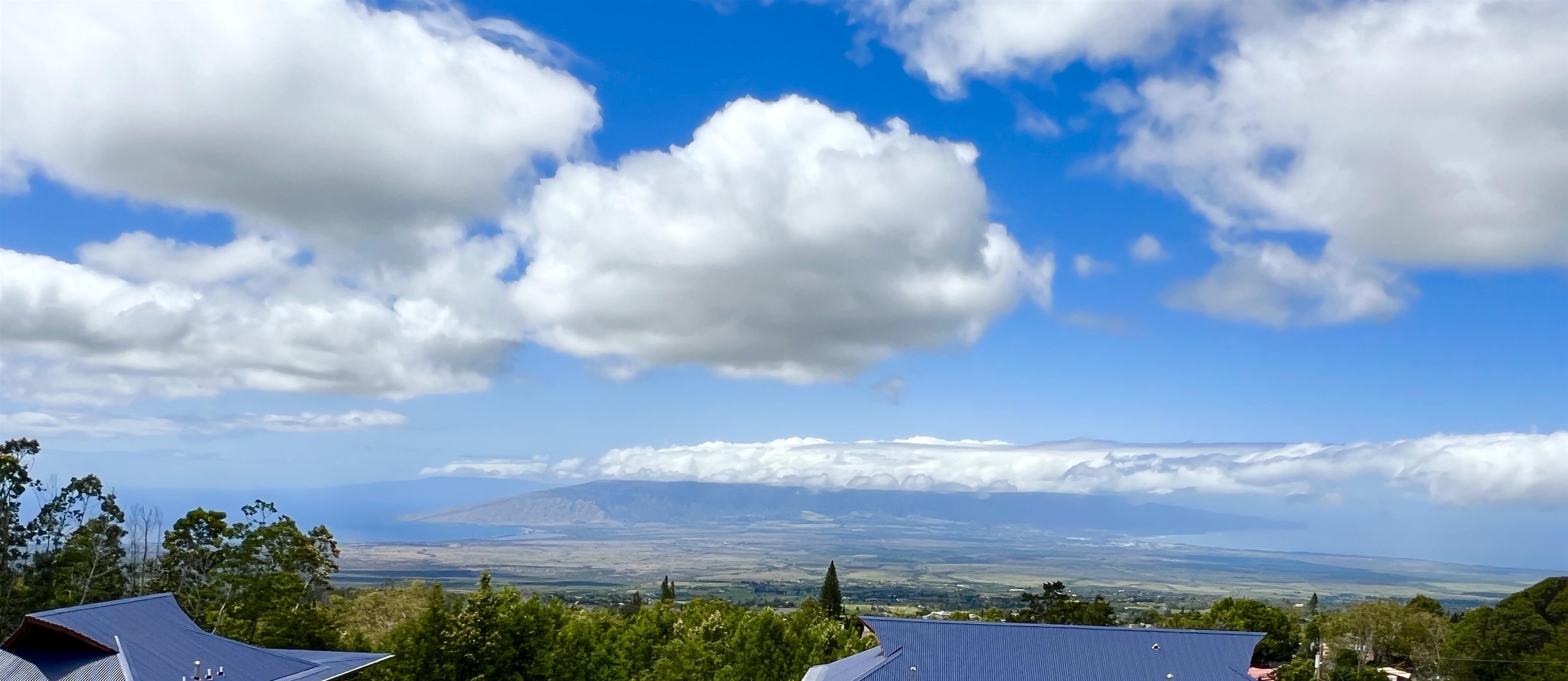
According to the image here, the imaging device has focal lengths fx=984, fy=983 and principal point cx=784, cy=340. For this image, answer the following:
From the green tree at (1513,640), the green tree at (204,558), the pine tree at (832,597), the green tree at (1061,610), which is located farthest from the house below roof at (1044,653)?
the pine tree at (832,597)

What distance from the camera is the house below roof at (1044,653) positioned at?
31562 millimetres

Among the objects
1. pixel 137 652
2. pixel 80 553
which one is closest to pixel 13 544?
pixel 80 553

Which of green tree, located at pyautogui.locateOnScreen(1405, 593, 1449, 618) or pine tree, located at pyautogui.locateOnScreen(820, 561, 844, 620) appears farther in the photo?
pine tree, located at pyautogui.locateOnScreen(820, 561, 844, 620)

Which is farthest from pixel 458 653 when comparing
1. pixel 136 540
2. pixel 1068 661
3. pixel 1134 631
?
pixel 136 540

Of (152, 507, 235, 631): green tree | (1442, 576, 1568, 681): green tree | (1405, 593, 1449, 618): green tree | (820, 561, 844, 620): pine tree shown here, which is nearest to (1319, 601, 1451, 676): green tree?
(1405, 593, 1449, 618): green tree

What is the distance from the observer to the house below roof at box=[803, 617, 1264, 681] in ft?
104

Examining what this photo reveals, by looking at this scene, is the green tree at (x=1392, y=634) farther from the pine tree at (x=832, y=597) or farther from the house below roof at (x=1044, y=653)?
the house below roof at (x=1044, y=653)

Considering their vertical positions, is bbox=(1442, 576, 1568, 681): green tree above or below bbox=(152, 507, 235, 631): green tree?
below

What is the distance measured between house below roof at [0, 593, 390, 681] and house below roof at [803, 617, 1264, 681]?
1699 cm

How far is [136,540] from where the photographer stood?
3132 inches

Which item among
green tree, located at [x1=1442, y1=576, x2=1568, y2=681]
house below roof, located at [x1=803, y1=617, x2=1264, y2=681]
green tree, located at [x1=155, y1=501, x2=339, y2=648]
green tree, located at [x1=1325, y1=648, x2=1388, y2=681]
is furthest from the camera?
green tree, located at [x1=1325, y1=648, x2=1388, y2=681]

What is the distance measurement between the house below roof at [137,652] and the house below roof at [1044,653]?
55.7 ft

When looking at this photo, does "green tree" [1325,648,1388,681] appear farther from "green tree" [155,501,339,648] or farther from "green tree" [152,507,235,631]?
"green tree" [152,507,235,631]

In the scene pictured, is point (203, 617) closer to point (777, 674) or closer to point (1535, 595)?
point (777, 674)
